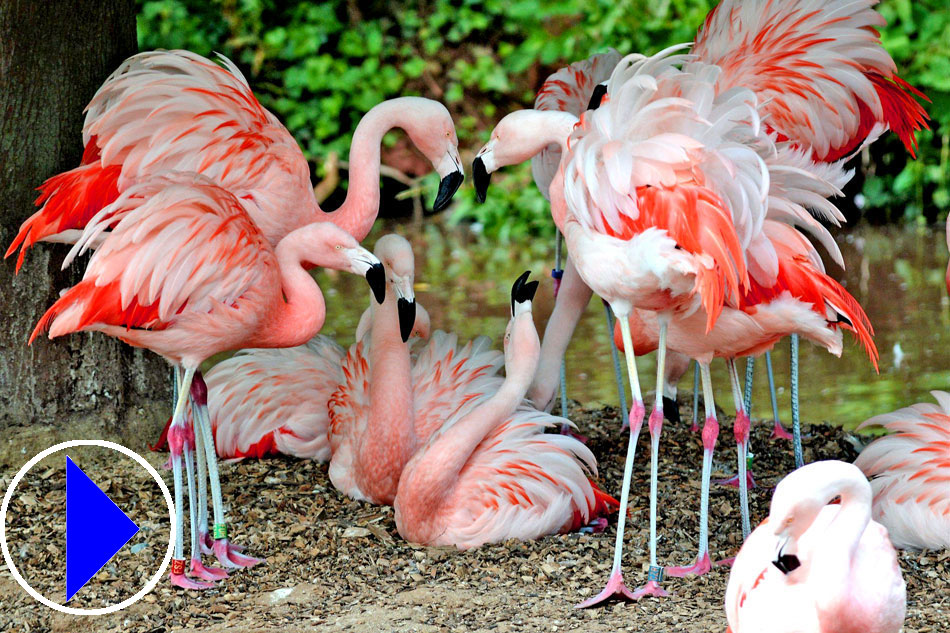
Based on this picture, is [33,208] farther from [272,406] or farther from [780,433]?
[780,433]

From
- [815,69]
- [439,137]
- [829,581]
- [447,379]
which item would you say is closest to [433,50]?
[815,69]

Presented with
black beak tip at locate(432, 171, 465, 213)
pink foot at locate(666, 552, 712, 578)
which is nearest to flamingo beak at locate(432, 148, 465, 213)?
black beak tip at locate(432, 171, 465, 213)

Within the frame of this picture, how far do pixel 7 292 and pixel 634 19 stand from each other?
7.44 m

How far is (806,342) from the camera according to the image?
678 cm

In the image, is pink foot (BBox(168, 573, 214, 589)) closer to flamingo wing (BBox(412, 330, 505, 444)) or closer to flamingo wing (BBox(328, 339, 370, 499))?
flamingo wing (BBox(328, 339, 370, 499))

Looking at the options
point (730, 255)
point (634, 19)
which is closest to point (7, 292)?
point (730, 255)

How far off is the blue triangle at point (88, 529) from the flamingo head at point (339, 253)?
106cm

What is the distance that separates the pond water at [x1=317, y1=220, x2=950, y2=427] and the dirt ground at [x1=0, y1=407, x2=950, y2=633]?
1.62 metres

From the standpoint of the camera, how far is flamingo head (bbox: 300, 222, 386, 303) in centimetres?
346

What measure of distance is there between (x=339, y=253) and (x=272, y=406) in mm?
1116

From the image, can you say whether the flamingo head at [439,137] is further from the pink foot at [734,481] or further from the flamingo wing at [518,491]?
the pink foot at [734,481]

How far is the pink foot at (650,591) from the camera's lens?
3.13 m

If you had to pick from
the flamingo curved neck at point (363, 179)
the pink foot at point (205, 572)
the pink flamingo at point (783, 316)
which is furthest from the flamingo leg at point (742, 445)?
the pink foot at point (205, 572)

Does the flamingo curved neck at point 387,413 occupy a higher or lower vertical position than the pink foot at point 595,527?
higher
